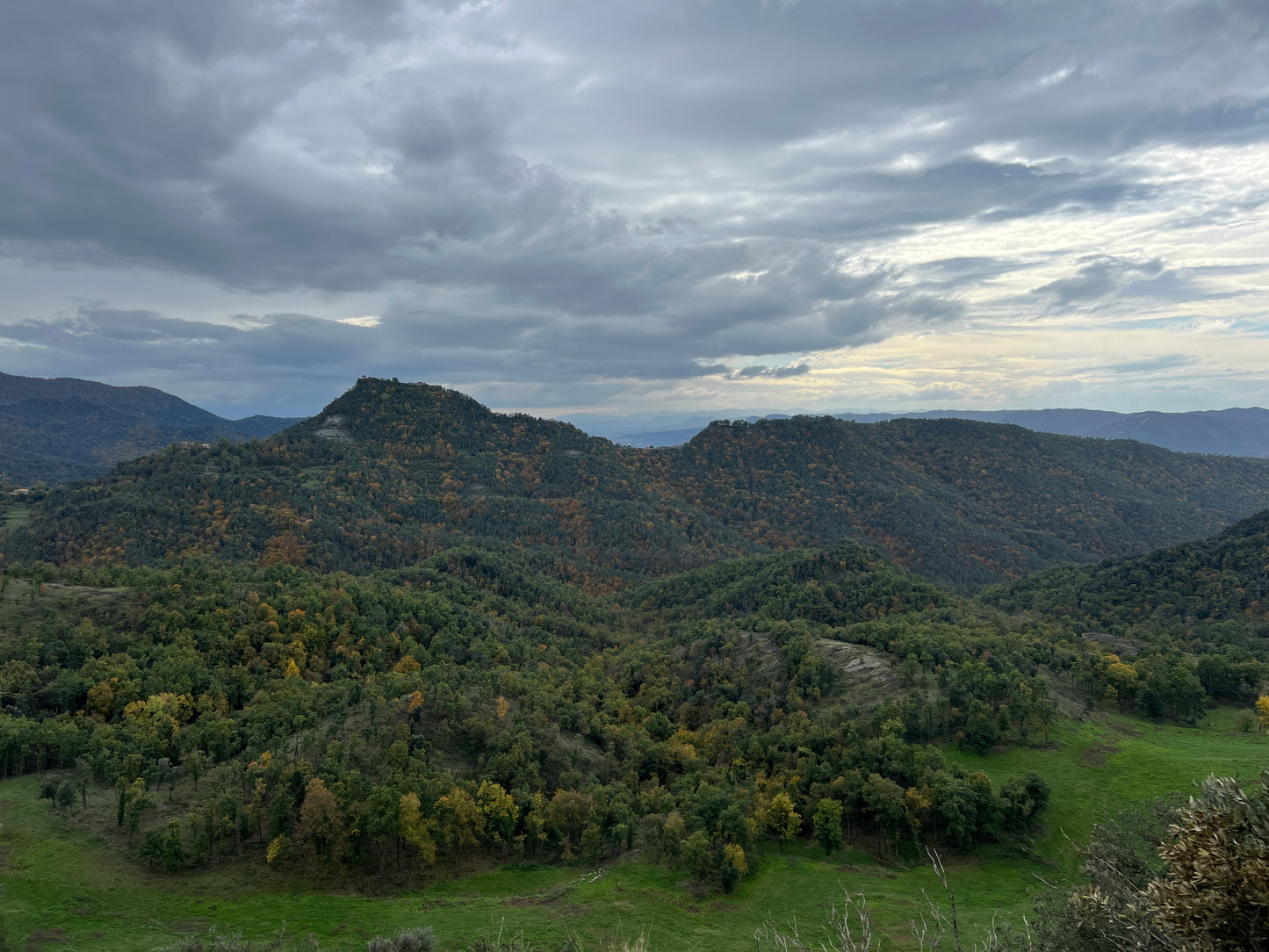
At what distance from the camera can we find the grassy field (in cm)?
5444

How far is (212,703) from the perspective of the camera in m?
92.8

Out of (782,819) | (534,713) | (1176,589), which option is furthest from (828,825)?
(1176,589)

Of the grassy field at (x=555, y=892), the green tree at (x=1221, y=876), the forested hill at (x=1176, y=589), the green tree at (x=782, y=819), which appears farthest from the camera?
the forested hill at (x=1176, y=589)

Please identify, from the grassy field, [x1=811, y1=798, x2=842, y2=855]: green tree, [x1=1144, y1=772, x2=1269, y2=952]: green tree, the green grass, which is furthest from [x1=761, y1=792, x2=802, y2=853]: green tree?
[x1=1144, y1=772, x2=1269, y2=952]: green tree

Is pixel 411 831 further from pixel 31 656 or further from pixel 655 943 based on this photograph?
pixel 31 656

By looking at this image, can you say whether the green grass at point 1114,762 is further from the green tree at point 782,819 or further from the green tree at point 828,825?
the green tree at point 782,819

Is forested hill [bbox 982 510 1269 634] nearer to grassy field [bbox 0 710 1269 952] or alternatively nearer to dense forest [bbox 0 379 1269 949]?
dense forest [bbox 0 379 1269 949]

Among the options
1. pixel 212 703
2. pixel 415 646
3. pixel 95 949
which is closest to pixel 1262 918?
pixel 95 949

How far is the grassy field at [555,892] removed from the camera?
5444 centimetres

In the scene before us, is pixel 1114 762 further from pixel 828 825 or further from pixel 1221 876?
pixel 1221 876

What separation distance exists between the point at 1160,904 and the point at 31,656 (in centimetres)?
12858

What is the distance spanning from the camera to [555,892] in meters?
67.1

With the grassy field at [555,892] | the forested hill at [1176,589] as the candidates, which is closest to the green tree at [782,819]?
the grassy field at [555,892]

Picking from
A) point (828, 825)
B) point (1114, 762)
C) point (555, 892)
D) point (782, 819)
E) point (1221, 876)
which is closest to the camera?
point (1221, 876)
